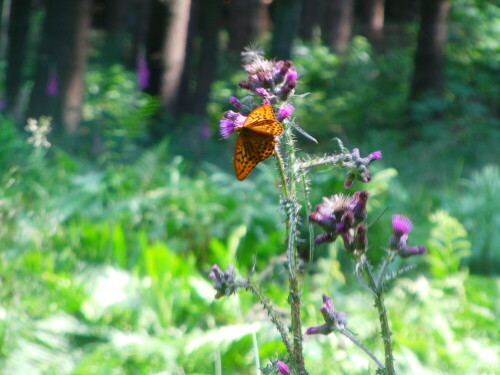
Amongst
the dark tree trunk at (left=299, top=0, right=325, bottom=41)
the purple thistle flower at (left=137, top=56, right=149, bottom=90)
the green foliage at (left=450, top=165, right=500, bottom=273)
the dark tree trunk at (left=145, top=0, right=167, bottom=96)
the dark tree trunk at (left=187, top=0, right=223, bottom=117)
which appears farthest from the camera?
the dark tree trunk at (left=299, top=0, right=325, bottom=41)

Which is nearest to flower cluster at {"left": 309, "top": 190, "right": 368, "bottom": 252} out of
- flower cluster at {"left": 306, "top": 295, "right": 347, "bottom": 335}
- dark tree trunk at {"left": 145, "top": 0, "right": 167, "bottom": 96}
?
flower cluster at {"left": 306, "top": 295, "right": 347, "bottom": 335}

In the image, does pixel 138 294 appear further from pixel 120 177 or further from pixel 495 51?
pixel 495 51

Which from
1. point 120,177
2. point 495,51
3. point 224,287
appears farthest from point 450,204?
point 495,51

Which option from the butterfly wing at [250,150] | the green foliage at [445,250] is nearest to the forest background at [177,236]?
the green foliage at [445,250]

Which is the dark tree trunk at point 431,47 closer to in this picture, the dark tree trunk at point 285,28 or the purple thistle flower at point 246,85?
the dark tree trunk at point 285,28

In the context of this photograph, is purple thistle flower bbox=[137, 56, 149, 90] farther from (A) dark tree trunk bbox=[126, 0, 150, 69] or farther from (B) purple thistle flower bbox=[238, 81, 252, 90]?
(B) purple thistle flower bbox=[238, 81, 252, 90]

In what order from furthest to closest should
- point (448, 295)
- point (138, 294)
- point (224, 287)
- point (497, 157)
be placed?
point (497, 157) → point (448, 295) → point (138, 294) → point (224, 287)

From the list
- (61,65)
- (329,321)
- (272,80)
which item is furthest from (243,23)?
(329,321)

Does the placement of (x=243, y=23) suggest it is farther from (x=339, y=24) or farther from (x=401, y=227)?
(x=401, y=227)
